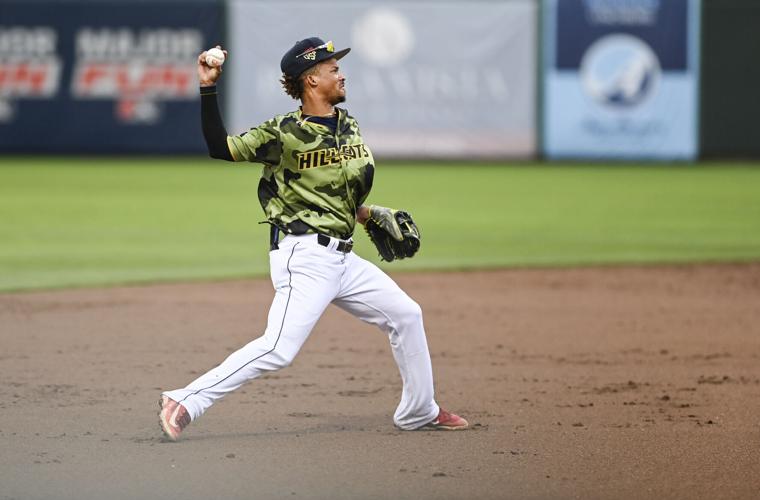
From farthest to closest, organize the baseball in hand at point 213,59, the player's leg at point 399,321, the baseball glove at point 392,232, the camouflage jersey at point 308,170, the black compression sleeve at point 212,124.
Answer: the baseball glove at point 392,232 < the player's leg at point 399,321 < the camouflage jersey at point 308,170 < the black compression sleeve at point 212,124 < the baseball in hand at point 213,59

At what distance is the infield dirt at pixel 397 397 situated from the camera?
4.96 metres

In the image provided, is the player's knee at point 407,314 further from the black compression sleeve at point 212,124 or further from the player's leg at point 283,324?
the black compression sleeve at point 212,124

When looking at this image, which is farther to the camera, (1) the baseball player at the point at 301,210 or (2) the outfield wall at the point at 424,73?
(2) the outfield wall at the point at 424,73

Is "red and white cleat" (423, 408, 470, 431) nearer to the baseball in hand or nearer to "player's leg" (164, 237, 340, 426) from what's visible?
"player's leg" (164, 237, 340, 426)

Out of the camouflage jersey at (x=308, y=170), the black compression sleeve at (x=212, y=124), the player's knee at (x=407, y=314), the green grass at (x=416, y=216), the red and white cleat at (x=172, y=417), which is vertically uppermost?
the black compression sleeve at (x=212, y=124)

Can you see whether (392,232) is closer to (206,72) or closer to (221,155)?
(221,155)

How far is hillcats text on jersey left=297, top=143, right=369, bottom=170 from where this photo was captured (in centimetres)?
544

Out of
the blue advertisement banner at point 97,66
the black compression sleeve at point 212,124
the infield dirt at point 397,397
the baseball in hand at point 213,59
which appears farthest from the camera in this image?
the blue advertisement banner at point 97,66

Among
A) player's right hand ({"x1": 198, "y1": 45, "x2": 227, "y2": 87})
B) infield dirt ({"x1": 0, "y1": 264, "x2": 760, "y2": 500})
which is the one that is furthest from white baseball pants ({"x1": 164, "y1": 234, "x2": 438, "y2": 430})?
player's right hand ({"x1": 198, "y1": 45, "x2": 227, "y2": 87})

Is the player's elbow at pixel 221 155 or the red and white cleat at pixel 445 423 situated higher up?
the player's elbow at pixel 221 155

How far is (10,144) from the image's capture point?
990 inches

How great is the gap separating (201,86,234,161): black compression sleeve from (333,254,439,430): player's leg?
0.75 m

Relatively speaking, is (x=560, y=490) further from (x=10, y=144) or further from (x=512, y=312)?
(x=10, y=144)

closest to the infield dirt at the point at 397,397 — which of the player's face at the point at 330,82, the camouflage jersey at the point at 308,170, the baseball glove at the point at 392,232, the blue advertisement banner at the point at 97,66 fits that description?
the baseball glove at the point at 392,232
